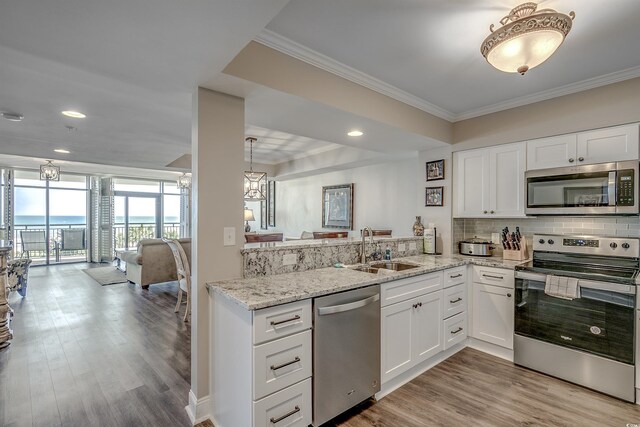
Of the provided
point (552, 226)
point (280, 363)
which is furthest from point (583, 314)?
point (280, 363)

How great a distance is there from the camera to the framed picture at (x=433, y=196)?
12.0ft

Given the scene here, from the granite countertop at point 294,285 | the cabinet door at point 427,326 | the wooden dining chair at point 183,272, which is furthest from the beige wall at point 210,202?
the wooden dining chair at point 183,272

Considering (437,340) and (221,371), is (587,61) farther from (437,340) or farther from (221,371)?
(221,371)

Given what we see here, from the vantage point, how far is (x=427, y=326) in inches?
102

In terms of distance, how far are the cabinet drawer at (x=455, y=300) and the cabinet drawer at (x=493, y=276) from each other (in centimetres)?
17

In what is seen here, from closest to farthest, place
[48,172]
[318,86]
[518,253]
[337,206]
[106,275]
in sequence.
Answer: [318,86] → [518,253] → [48,172] → [337,206] → [106,275]

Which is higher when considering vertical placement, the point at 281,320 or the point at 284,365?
the point at 281,320

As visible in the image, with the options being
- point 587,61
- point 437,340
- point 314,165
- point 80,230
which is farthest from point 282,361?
point 80,230

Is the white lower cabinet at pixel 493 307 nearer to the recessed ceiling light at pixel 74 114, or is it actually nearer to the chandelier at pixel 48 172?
the recessed ceiling light at pixel 74 114

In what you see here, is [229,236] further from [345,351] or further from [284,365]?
[345,351]

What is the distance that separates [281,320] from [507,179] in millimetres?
2852

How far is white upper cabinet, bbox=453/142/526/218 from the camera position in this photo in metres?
3.10

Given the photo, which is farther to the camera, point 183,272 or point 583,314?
point 183,272

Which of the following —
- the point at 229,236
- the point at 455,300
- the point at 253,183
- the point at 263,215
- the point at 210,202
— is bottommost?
the point at 455,300
